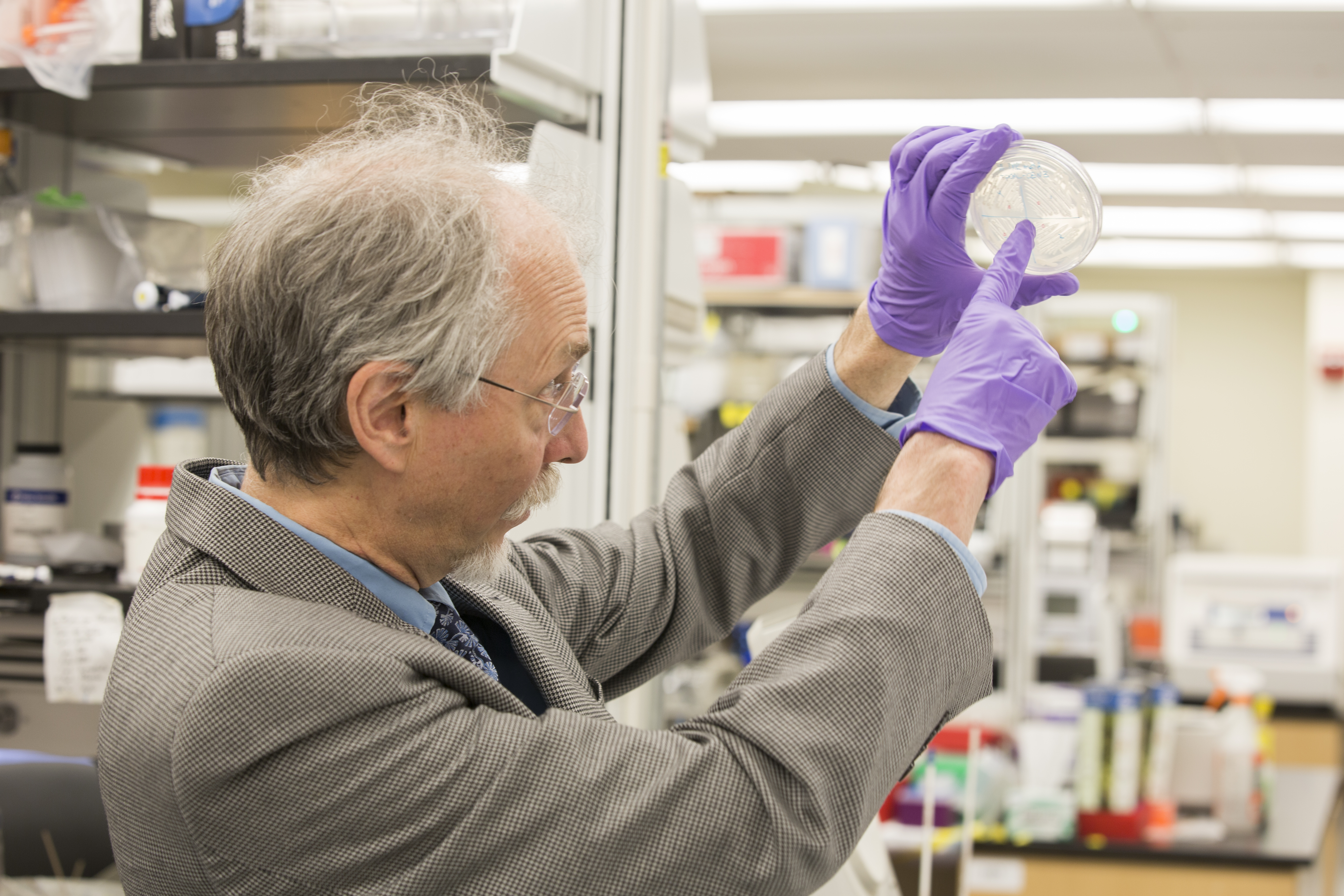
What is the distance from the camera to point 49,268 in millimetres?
1808

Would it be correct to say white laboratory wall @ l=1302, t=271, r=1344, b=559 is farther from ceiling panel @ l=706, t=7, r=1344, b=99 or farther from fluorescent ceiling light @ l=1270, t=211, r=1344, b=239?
ceiling panel @ l=706, t=7, r=1344, b=99

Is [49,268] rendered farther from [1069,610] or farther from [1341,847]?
[1341,847]

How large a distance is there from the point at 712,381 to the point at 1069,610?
170cm

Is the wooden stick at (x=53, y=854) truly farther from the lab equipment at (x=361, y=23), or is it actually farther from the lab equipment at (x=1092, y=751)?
the lab equipment at (x=1092, y=751)

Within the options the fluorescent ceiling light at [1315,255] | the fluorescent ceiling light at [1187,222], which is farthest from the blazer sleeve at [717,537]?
the fluorescent ceiling light at [1315,255]

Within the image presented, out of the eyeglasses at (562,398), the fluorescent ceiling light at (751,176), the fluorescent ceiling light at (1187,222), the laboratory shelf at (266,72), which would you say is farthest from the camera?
the fluorescent ceiling light at (1187,222)

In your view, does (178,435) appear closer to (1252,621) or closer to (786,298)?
(786,298)

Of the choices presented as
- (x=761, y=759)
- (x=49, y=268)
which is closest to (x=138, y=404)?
(x=49, y=268)

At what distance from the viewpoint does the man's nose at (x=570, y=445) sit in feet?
3.58

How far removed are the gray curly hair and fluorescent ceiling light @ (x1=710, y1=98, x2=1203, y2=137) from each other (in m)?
4.75

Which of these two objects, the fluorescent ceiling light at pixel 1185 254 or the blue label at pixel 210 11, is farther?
the fluorescent ceiling light at pixel 1185 254

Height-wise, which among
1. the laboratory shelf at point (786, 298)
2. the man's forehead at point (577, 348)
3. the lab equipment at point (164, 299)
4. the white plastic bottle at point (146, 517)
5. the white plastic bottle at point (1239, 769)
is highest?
the laboratory shelf at point (786, 298)

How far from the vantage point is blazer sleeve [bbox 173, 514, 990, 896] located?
812mm

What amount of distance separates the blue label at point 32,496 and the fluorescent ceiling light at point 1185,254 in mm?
8656
